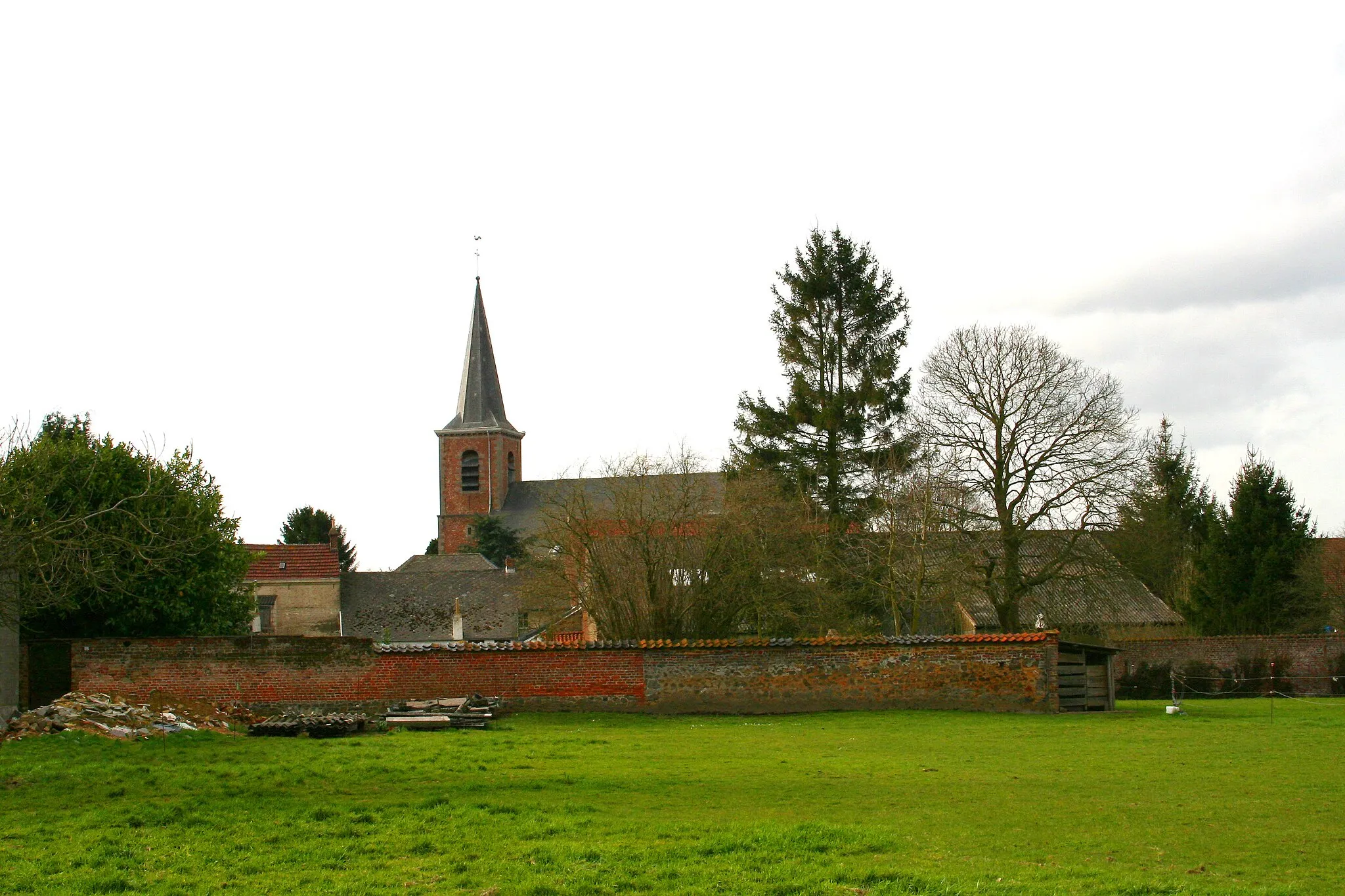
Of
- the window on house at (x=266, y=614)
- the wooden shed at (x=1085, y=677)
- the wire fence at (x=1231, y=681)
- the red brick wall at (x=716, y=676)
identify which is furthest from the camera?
the window on house at (x=266, y=614)

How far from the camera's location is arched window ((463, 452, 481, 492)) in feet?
275

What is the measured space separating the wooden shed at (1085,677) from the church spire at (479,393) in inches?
2445

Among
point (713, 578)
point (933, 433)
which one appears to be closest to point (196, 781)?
point (713, 578)

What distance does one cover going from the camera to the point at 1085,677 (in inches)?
923

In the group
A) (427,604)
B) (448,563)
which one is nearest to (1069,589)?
(427,604)

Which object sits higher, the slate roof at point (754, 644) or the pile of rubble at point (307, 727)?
the slate roof at point (754, 644)

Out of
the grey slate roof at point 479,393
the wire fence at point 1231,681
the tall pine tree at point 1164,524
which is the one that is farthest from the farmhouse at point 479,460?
the wire fence at point 1231,681

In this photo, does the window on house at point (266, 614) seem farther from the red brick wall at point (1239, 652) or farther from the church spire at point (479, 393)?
the church spire at point (479, 393)

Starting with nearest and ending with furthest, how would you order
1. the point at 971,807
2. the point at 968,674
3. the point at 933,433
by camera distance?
the point at 971,807 < the point at 968,674 < the point at 933,433

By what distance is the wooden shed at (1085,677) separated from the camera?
75.7ft

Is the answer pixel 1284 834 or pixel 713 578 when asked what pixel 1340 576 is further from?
pixel 1284 834

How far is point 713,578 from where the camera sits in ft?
93.6

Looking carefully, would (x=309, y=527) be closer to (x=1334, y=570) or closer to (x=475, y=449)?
(x=475, y=449)

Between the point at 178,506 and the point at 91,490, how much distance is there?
6.05ft
